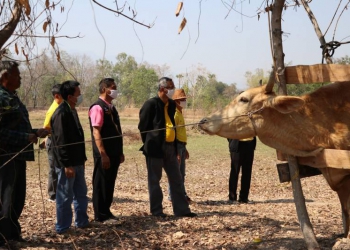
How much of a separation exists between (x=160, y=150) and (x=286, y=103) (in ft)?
9.48

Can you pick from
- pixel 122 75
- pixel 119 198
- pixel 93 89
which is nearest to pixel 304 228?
pixel 119 198

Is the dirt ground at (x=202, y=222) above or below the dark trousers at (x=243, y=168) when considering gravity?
below

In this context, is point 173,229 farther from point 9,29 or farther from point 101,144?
point 9,29

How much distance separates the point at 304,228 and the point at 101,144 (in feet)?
10.2

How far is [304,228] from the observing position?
5.38 meters

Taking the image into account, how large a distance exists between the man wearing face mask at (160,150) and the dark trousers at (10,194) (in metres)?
2.27

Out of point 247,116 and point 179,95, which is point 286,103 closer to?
point 247,116

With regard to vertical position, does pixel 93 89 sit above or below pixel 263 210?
above

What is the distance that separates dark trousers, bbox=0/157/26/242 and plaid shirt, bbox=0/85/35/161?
0.14m

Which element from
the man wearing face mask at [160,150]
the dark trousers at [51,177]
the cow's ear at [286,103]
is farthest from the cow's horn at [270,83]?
the dark trousers at [51,177]

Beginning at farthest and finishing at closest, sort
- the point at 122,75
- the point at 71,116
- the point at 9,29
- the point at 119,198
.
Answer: the point at 122,75 → the point at 119,198 → the point at 71,116 → the point at 9,29

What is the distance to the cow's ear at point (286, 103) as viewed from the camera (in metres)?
5.24

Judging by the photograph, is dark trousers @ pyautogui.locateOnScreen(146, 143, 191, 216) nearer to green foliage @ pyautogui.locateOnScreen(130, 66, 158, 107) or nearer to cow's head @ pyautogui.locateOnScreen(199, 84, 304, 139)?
cow's head @ pyautogui.locateOnScreen(199, 84, 304, 139)

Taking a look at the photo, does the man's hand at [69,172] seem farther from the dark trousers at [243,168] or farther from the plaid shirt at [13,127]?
the dark trousers at [243,168]
